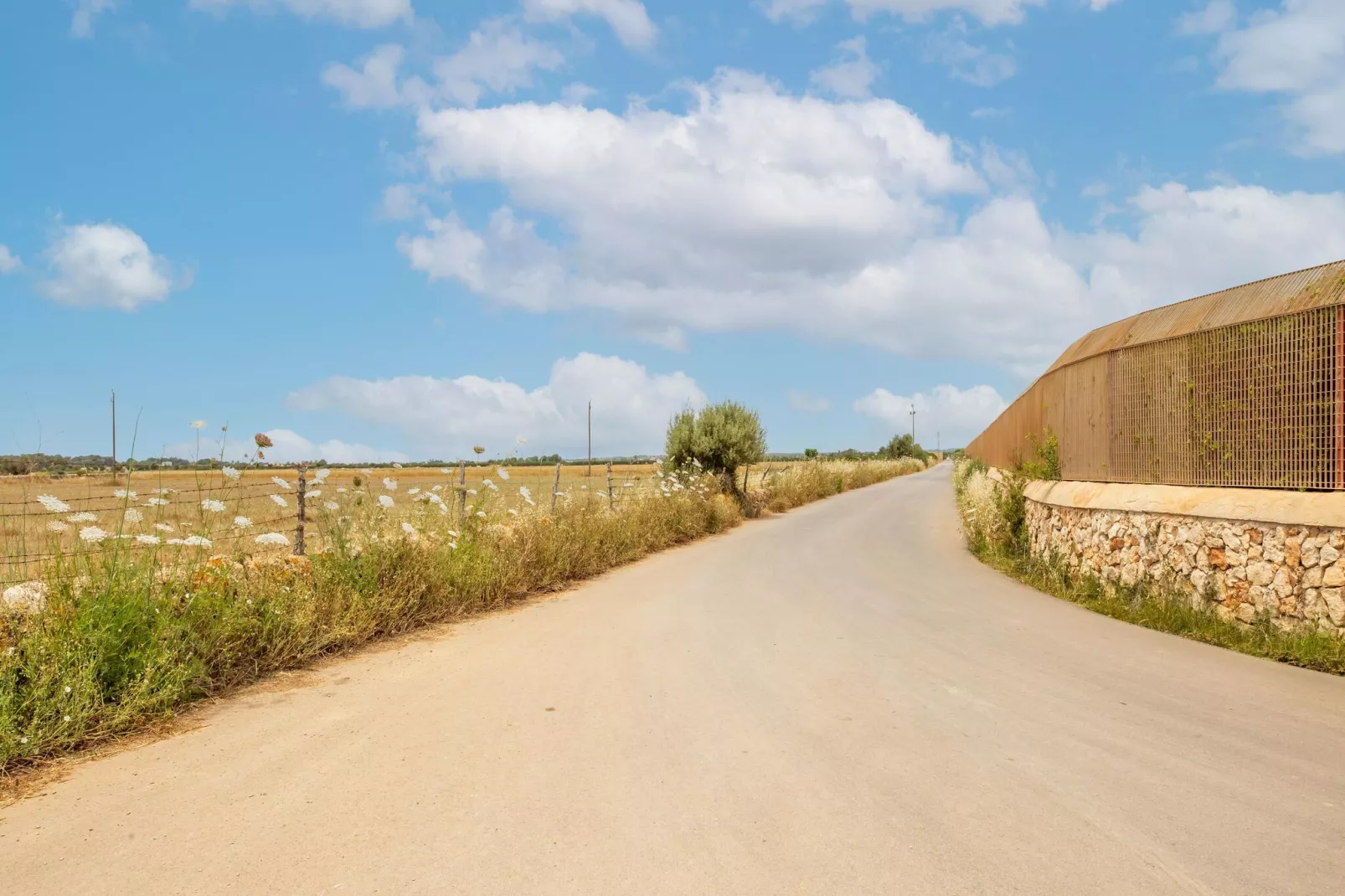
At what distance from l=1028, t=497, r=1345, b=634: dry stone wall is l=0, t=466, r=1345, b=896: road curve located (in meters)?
0.83

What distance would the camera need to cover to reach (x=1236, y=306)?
373 inches

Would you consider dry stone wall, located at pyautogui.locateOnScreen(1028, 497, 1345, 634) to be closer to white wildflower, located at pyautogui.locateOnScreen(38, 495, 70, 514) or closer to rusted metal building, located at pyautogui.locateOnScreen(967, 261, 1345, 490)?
rusted metal building, located at pyautogui.locateOnScreen(967, 261, 1345, 490)

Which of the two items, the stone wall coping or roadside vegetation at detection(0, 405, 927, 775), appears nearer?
roadside vegetation at detection(0, 405, 927, 775)

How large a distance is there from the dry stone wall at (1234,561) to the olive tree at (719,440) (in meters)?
14.3

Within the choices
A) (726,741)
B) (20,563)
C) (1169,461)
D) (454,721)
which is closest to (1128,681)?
(726,741)

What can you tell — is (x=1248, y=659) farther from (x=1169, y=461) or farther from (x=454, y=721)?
(x=454, y=721)

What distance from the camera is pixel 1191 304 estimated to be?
34.6 feet

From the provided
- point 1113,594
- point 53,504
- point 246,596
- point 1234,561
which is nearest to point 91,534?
point 53,504

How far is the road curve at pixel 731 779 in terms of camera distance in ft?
11.5

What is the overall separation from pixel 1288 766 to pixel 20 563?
8.87m

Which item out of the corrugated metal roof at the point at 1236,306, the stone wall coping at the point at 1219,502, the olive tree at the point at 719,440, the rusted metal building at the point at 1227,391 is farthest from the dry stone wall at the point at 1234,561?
the olive tree at the point at 719,440

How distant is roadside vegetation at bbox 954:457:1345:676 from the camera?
7.45 meters

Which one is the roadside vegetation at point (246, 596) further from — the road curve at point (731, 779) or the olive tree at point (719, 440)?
the olive tree at point (719, 440)

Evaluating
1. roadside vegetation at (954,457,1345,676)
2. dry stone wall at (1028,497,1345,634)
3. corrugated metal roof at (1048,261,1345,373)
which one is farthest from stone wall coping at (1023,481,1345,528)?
corrugated metal roof at (1048,261,1345,373)
